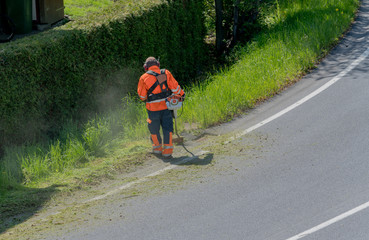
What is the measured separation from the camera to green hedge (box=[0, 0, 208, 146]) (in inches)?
364

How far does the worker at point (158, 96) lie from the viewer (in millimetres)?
8906

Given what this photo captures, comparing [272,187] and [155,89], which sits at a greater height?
[155,89]

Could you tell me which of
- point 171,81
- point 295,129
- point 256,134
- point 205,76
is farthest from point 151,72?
point 205,76

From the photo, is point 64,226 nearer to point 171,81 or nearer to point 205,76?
point 171,81

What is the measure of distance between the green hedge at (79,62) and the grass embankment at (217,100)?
0.47 metres

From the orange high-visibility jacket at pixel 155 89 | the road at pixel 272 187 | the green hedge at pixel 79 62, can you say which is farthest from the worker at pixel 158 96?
the green hedge at pixel 79 62

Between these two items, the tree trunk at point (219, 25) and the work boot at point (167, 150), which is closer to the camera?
the work boot at point (167, 150)

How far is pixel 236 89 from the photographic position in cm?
1134

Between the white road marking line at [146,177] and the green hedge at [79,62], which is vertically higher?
the green hedge at [79,62]

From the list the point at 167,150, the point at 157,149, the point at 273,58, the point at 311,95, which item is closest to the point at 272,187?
the point at 167,150

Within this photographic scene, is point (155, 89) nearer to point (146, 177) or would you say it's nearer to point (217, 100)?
point (146, 177)

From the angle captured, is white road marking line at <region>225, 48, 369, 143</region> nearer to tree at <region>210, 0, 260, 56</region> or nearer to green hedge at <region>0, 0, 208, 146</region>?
green hedge at <region>0, 0, 208, 146</region>

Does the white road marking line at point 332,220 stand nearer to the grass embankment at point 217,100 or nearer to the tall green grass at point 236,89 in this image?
the grass embankment at point 217,100

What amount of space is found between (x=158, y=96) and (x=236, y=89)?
287 centimetres
